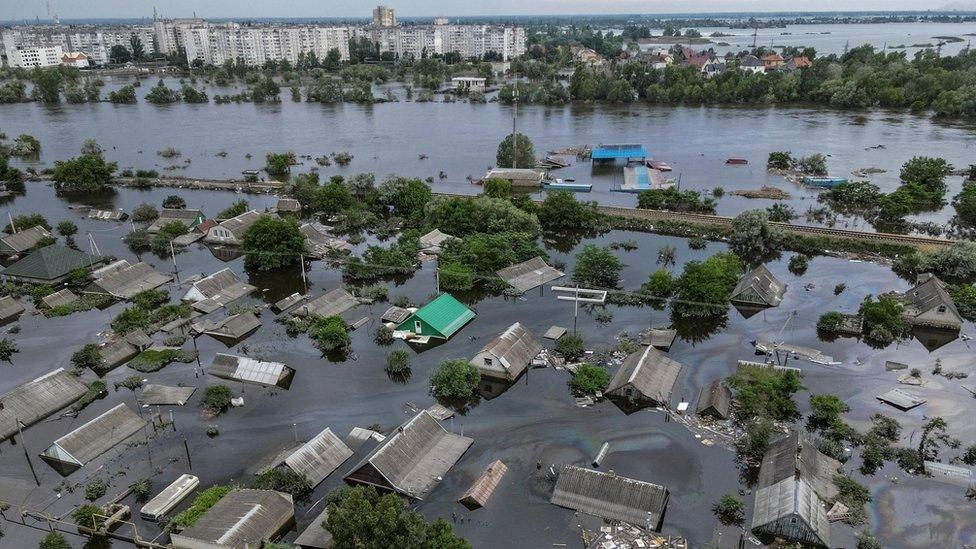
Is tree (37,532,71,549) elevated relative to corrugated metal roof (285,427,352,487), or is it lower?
lower

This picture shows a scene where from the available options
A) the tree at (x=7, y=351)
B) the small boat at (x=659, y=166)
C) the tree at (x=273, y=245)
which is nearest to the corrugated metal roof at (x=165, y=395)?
the tree at (x=7, y=351)

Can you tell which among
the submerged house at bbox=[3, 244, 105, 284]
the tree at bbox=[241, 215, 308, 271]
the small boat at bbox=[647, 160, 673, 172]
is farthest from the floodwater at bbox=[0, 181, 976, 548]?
the small boat at bbox=[647, 160, 673, 172]

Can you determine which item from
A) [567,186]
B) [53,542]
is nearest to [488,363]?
[53,542]

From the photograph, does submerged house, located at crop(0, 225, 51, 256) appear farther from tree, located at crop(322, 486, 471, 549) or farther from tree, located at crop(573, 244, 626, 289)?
tree, located at crop(322, 486, 471, 549)

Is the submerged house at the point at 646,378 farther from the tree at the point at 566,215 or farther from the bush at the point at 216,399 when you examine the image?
the tree at the point at 566,215

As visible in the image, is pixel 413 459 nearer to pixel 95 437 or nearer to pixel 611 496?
pixel 611 496

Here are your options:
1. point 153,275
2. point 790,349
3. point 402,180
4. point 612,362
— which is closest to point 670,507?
point 612,362

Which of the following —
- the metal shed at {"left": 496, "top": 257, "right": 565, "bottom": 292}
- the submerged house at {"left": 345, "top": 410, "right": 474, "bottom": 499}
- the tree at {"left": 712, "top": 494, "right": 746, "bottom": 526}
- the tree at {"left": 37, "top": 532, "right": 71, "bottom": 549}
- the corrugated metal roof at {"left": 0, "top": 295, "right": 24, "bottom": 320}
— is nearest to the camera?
the tree at {"left": 37, "top": 532, "right": 71, "bottom": 549}
